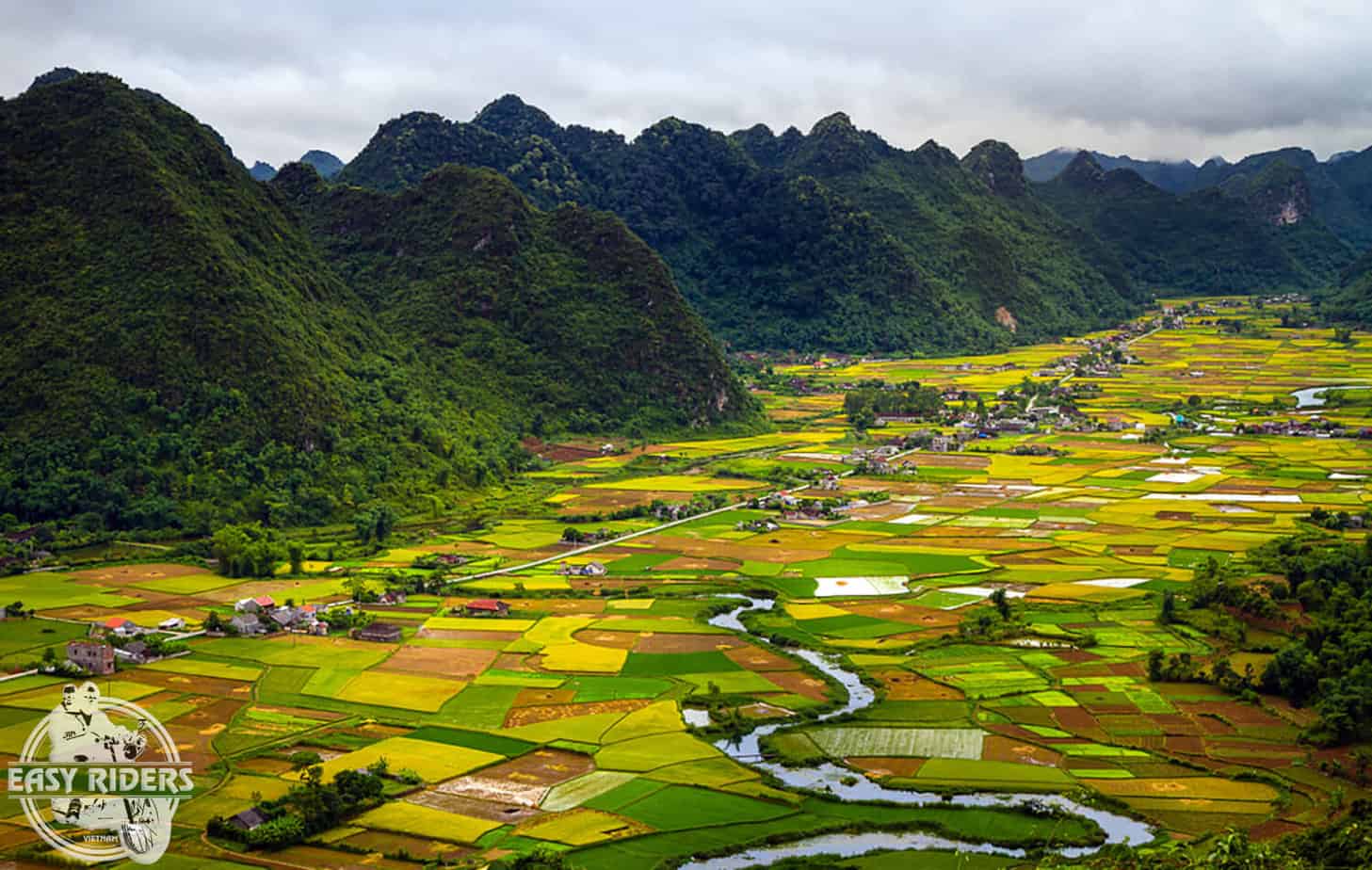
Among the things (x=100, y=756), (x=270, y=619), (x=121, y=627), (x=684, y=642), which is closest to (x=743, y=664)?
(x=684, y=642)

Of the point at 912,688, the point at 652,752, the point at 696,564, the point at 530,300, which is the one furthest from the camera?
the point at 530,300

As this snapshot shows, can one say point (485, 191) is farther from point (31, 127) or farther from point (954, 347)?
point (954, 347)

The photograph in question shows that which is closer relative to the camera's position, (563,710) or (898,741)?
(898,741)

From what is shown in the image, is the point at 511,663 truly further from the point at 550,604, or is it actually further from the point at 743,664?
the point at 743,664

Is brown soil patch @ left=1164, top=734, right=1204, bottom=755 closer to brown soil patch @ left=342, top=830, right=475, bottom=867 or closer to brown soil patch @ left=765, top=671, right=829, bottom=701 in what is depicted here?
brown soil patch @ left=765, top=671, right=829, bottom=701

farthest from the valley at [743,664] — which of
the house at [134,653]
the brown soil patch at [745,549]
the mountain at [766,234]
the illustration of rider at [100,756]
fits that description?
the mountain at [766,234]

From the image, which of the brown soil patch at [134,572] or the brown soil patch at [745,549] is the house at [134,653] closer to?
the brown soil patch at [134,572]

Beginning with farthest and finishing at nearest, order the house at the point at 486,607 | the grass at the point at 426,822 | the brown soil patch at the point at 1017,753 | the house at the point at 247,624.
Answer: the house at the point at 486,607
the house at the point at 247,624
the brown soil patch at the point at 1017,753
the grass at the point at 426,822
